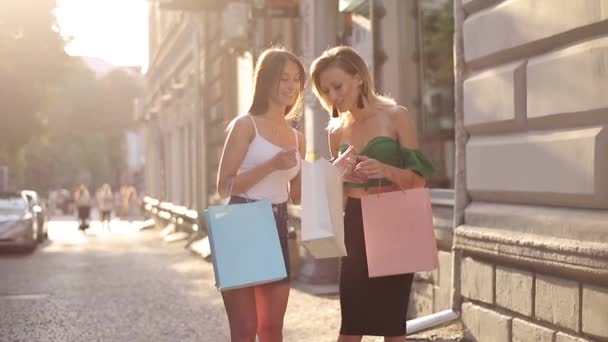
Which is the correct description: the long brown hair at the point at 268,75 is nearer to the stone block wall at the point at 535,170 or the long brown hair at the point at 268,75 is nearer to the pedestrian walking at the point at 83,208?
the stone block wall at the point at 535,170

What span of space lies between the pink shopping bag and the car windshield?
15501 millimetres

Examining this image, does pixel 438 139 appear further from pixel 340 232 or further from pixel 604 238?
pixel 340 232

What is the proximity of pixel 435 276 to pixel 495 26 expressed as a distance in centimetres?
219

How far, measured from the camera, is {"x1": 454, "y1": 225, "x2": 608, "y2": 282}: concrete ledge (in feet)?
14.3

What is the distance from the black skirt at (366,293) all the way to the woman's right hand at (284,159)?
406mm

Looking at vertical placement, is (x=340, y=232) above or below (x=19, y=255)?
above

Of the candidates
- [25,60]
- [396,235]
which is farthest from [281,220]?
[25,60]

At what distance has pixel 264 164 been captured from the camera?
3316 mm

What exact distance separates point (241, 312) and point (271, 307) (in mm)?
127

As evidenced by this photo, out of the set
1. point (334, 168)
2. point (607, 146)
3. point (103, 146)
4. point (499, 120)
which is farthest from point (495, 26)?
point (103, 146)

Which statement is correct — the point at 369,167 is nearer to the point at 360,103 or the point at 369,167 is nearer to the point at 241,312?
the point at 360,103

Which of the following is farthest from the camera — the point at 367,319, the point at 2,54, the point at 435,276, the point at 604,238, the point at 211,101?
the point at 2,54

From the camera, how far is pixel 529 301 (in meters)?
5.06

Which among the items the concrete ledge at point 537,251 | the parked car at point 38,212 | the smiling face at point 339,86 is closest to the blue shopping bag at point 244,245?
the smiling face at point 339,86
